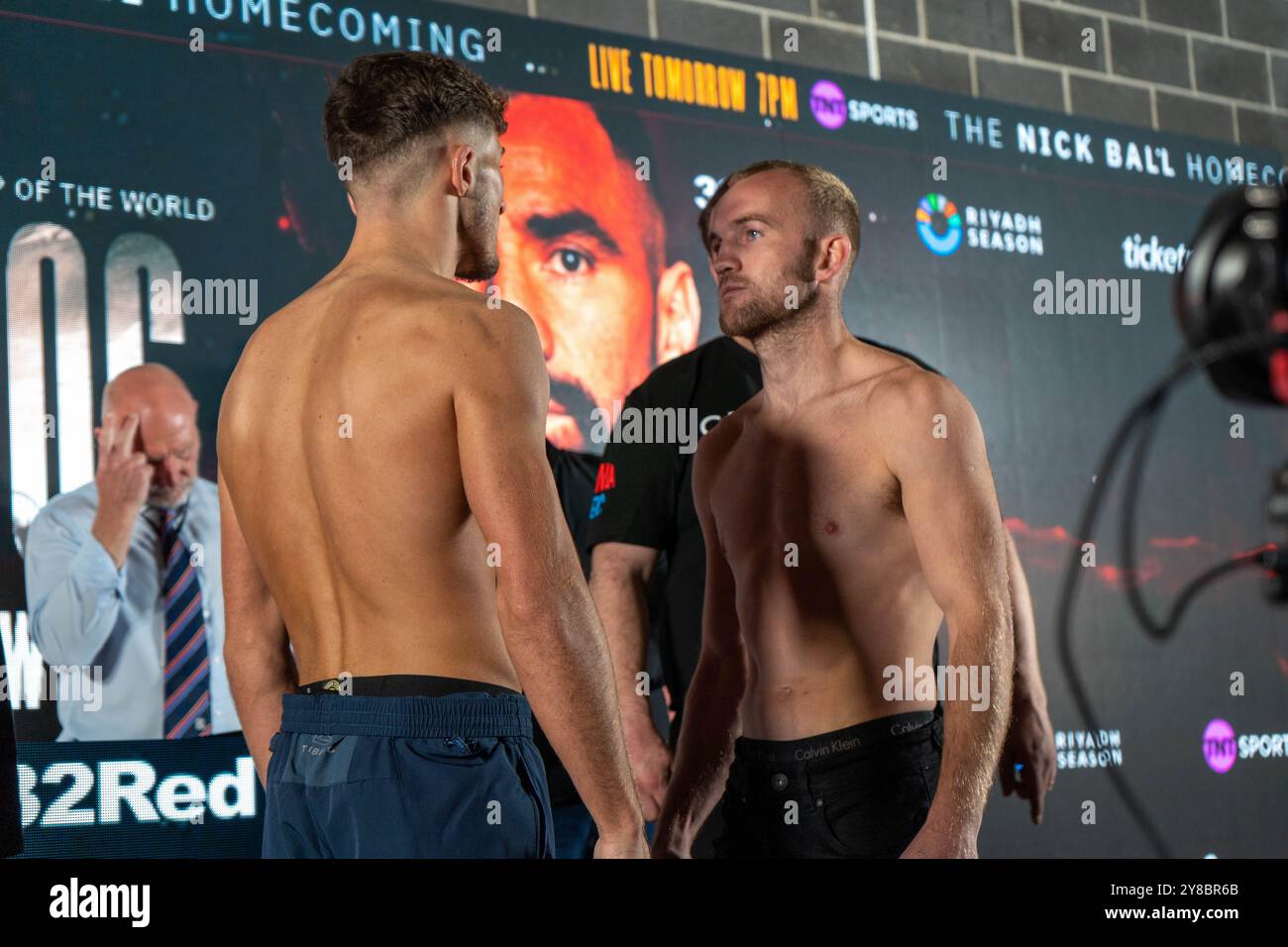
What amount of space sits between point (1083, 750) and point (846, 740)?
2286 millimetres

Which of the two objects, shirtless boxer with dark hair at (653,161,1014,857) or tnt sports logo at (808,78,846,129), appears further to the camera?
tnt sports logo at (808,78,846,129)

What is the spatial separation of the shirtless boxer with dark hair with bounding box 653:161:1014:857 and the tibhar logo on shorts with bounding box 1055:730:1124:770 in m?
2.08

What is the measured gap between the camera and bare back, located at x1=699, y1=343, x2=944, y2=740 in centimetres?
205

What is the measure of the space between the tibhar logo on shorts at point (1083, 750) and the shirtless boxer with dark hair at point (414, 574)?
270 centimetres

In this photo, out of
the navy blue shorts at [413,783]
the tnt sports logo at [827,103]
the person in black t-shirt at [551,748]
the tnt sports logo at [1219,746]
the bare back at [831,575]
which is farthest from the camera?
the tnt sports logo at [1219,746]

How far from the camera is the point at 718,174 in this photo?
146 inches

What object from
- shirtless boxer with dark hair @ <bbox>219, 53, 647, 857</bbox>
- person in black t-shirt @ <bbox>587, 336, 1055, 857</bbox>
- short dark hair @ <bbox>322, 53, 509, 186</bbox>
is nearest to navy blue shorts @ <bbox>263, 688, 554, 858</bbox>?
shirtless boxer with dark hair @ <bbox>219, 53, 647, 857</bbox>

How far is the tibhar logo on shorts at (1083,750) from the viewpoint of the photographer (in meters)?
4.00

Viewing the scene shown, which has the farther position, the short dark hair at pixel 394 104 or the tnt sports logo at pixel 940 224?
the tnt sports logo at pixel 940 224

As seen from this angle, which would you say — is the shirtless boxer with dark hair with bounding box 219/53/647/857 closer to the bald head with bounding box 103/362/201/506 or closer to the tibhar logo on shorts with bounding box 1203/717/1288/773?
the bald head with bounding box 103/362/201/506

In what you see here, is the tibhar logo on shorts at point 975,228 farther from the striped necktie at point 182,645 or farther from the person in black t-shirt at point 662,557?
the striped necktie at point 182,645
